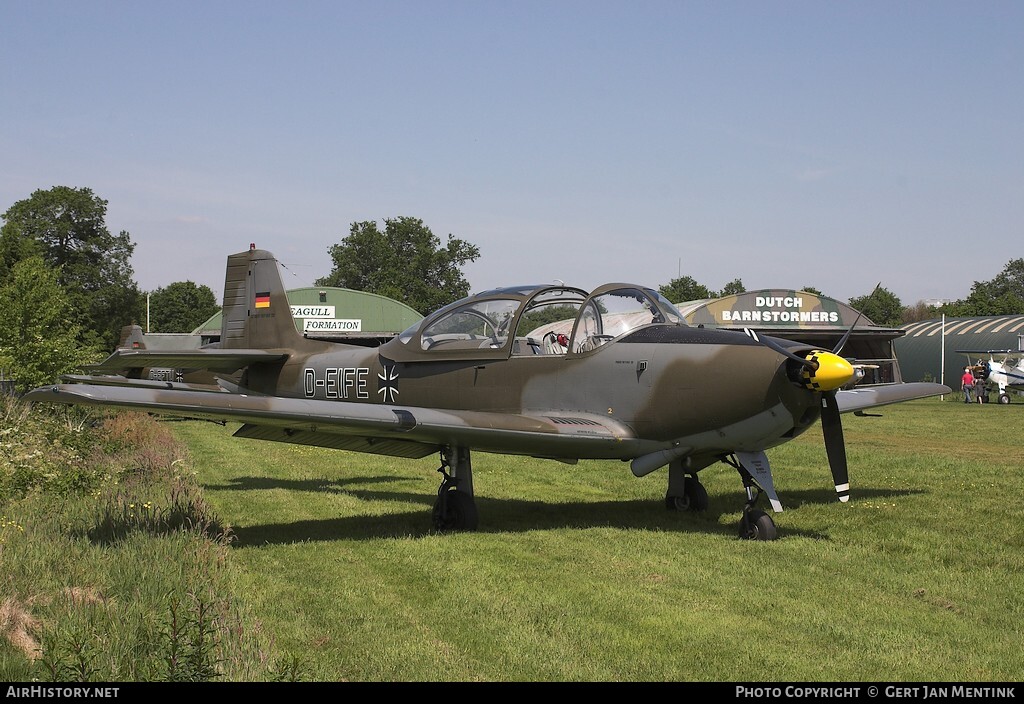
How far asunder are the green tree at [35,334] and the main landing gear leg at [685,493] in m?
14.5

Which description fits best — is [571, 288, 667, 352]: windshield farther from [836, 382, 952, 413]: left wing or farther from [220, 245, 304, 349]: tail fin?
[220, 245, 304, 349]: tail fin

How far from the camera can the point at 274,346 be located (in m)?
13.7

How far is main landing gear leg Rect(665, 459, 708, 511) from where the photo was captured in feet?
34.7

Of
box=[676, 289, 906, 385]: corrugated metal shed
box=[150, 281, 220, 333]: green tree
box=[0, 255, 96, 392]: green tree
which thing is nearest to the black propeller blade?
box=[0, 255, 96, 392]: green tree

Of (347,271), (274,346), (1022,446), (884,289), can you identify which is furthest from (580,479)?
(884,289)

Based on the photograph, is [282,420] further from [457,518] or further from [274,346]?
[274,346]

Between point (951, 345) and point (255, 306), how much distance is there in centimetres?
4601

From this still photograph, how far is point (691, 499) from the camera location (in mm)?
10586

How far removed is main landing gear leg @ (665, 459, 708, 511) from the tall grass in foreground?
5.00m

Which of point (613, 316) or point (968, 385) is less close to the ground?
point (613, 316)

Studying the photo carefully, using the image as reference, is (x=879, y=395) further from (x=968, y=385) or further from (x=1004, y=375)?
(x=1004, y=375)

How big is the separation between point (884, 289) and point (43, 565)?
107 metres

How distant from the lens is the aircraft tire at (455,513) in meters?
9.50

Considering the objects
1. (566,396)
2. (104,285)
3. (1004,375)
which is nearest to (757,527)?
(566,396)
